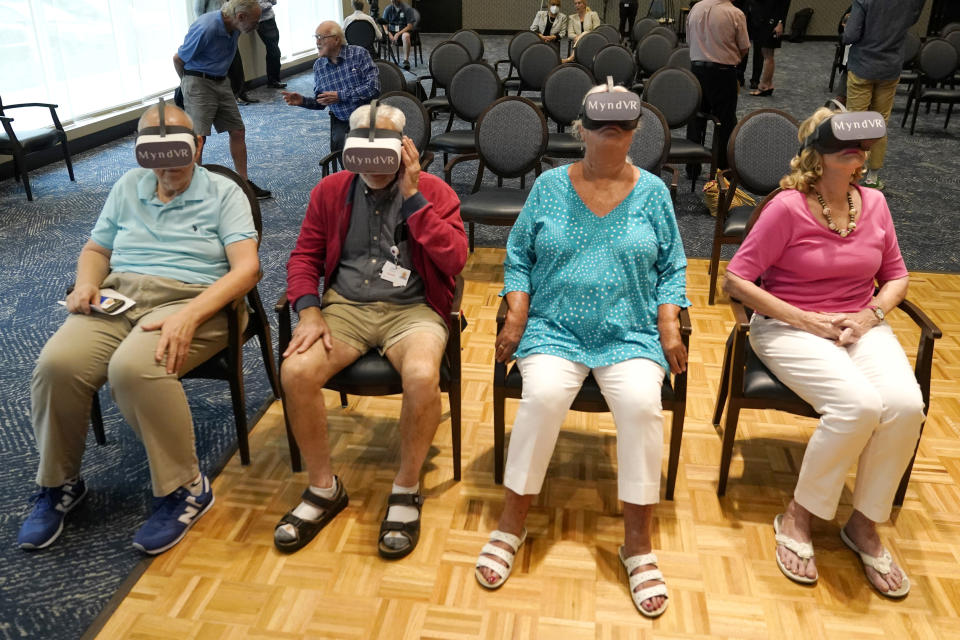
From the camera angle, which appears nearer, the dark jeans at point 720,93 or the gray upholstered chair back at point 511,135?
the gray upholstered chair back at point 511,135

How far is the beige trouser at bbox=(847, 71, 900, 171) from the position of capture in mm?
5488

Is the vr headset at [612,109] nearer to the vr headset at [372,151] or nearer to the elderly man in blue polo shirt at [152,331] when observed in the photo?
the vr headset at [372,151]

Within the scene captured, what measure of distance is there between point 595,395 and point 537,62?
5.62 meters

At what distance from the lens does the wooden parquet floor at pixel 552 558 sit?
203 cm

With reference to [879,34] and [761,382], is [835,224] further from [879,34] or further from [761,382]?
[879,34]

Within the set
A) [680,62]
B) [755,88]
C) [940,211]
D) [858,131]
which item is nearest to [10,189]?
[680,62]

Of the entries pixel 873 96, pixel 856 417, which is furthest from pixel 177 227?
pixel 873 96

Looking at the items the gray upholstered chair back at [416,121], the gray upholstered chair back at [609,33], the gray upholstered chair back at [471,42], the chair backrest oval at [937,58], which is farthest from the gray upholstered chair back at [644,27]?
the gray upholstered chair back at [416,121]

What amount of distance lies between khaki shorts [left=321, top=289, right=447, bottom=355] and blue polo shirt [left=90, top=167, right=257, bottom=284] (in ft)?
1.35

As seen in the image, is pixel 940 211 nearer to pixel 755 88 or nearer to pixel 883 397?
pixel 883 397

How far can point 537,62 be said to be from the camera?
23.6 ft

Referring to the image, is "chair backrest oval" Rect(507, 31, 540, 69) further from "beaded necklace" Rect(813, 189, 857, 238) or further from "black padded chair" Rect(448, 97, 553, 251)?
"beaded necklace" Rect(813, 189, 857, 238)

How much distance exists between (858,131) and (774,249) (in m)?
0.40

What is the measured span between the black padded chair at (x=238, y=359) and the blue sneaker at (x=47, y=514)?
0.96 feet
